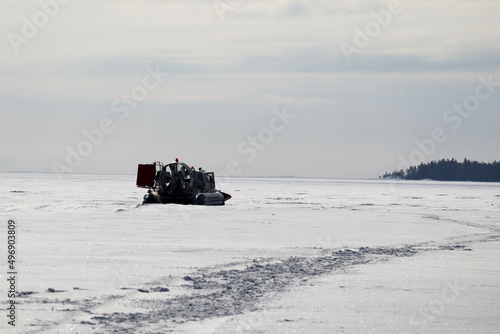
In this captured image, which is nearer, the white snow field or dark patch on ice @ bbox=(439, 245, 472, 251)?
the white snow field

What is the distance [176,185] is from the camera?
1251 inches

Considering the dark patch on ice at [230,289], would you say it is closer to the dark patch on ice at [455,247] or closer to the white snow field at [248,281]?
the white snow field at [248,281]

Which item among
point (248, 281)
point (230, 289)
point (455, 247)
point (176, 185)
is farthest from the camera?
point (176, 185)

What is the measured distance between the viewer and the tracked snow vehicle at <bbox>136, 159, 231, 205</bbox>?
31.7 m

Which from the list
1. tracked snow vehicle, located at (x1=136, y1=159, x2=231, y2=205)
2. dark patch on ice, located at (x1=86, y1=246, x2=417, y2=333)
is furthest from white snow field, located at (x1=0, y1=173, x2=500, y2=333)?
tracked snow vehicle, located at (x1=136, y1=159, x2=231, y2=205)

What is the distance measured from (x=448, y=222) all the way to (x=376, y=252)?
11615mm

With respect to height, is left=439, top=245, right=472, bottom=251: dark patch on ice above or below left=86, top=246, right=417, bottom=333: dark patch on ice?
above

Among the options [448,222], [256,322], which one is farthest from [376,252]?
[448,222]

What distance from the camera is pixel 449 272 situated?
10961 millimetres

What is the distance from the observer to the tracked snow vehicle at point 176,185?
3172 cm

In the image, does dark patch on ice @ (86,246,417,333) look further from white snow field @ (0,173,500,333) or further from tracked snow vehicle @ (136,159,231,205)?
tracked snow vehicle @ (136,159,231,205)

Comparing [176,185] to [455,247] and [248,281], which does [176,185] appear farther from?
[248,281]

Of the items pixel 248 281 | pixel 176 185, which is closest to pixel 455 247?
pixel 248 281

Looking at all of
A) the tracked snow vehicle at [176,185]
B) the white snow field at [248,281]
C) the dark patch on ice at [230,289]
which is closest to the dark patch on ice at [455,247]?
the white snow field at [248,281]
